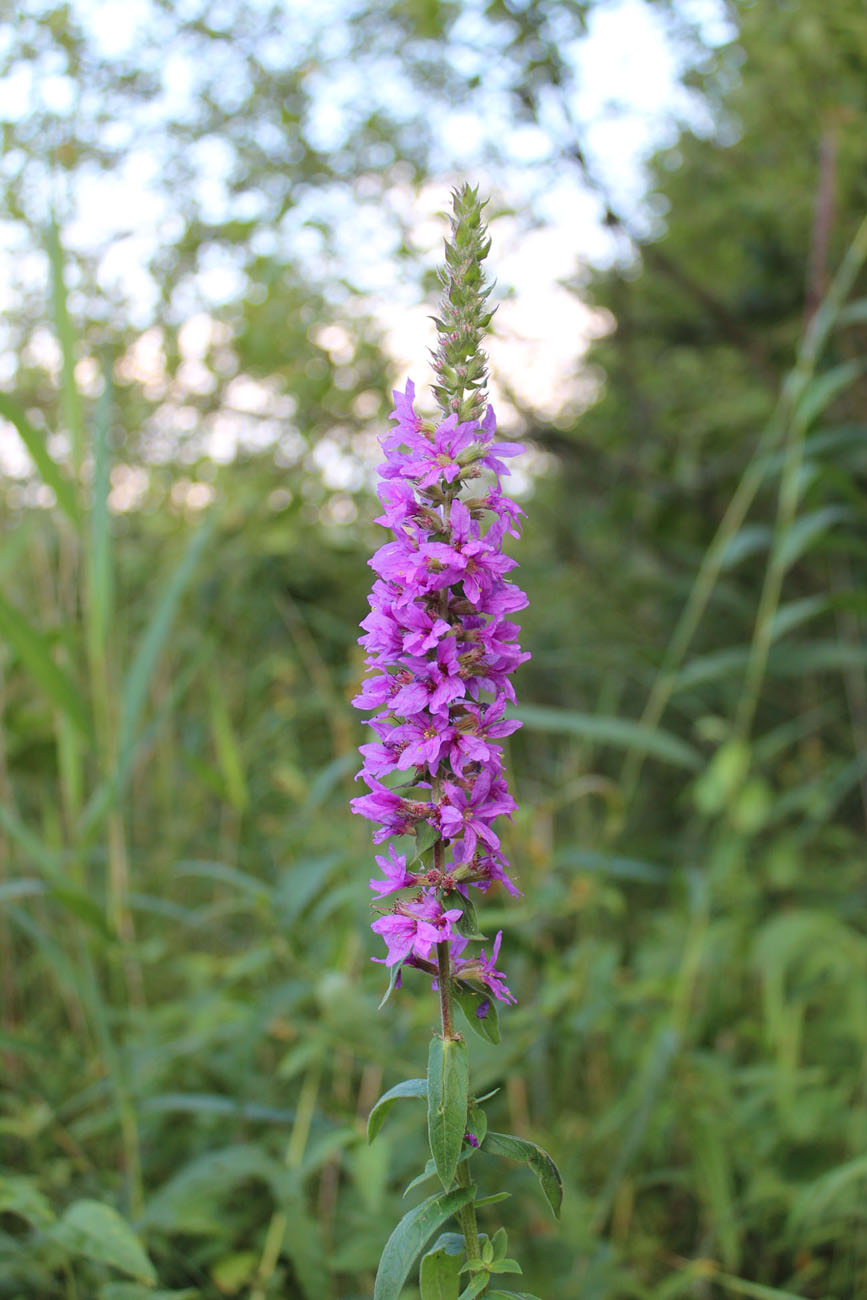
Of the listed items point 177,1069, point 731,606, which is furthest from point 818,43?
point 177,1069

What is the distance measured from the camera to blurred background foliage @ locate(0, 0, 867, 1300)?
2.23 m

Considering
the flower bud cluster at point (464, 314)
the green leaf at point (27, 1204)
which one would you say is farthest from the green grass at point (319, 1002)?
the flower bud cluster at point (464, 314)

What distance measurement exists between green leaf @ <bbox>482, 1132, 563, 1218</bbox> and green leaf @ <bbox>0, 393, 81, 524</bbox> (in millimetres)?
1608

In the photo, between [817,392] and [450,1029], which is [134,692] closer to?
[450,1029]

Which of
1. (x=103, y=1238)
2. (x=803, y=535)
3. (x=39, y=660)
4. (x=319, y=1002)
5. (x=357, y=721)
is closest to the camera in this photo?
(x=103, y=1238)

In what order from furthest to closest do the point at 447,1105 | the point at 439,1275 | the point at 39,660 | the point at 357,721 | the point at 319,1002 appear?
the point at 357,721 < the point at 319,1002 < the point at 39,660 < the point at 439,1275 < the point at 447,1105

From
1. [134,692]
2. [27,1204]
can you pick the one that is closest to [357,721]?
[134,692]

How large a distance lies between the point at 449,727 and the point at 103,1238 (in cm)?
106

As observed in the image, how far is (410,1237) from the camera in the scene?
3.89 feet

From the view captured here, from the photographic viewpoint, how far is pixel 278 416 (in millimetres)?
4336

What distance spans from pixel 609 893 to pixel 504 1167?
727mm

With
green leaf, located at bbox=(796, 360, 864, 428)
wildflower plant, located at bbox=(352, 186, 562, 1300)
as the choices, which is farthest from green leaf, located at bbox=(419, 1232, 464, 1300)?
green leaf, located at bbox=(796, 360, 864, 428)

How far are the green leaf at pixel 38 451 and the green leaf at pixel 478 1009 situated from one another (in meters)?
1.47

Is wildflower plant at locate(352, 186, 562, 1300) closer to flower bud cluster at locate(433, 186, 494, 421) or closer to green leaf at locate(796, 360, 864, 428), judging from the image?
flower bud cluster at locate(433, 186, 494, 421)
